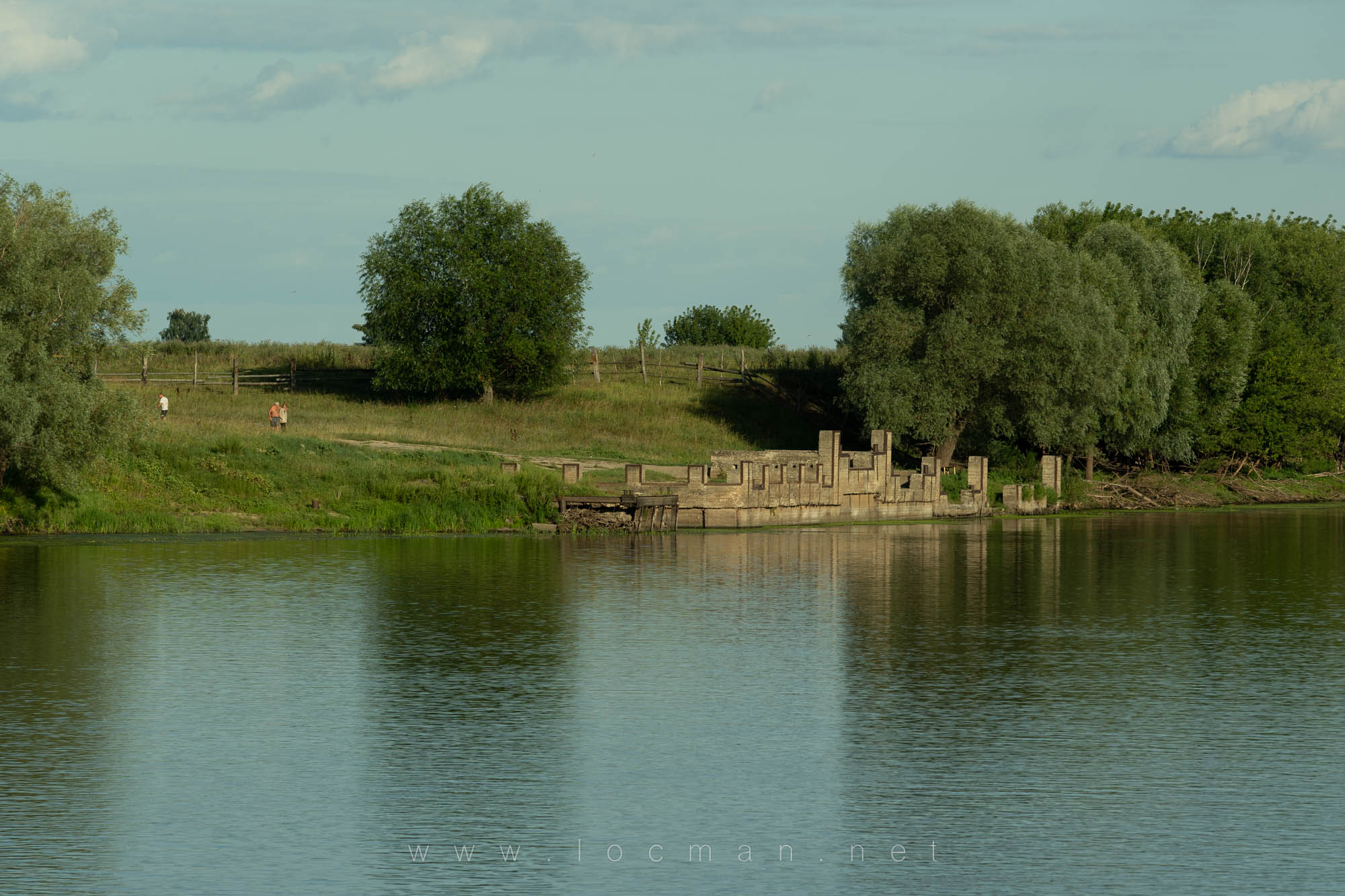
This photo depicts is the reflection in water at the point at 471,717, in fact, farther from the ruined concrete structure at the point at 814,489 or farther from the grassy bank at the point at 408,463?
the ruined concrete structure at the point at 814,489

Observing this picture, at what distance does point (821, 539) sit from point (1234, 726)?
3199cm

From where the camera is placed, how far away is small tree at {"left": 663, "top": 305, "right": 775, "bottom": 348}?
16712 cm

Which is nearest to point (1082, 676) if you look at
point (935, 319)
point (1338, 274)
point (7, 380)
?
point (7, 380)

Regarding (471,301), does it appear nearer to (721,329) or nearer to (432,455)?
(432,455)

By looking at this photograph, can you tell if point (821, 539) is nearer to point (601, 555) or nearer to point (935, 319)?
point (601, 555)

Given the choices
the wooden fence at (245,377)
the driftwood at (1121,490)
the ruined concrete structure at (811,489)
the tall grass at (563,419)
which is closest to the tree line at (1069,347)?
the driftwood at (1121,490)

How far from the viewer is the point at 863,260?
7612cm

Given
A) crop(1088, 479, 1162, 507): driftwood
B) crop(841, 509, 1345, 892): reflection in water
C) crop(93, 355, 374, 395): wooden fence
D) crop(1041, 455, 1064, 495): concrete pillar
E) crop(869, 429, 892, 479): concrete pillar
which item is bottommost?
crop(841, 509, 1345, 892): reflection in water

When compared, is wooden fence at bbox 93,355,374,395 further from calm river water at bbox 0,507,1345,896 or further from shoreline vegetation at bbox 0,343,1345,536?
calm river water at bbox 0,507,1345,896

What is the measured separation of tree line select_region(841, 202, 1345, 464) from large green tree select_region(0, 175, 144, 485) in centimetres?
3743

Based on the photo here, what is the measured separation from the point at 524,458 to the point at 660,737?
4489 centimetres

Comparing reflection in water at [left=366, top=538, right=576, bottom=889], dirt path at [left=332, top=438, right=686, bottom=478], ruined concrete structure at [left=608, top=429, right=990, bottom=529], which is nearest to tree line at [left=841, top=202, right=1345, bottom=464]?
ruined concrete structure at [left=608, top=429, right=990, bottom=529]

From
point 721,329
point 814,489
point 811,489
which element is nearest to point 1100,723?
point 811,489

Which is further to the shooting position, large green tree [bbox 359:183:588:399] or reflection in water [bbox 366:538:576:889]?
large green tree [bbox 359:183:588:399]
